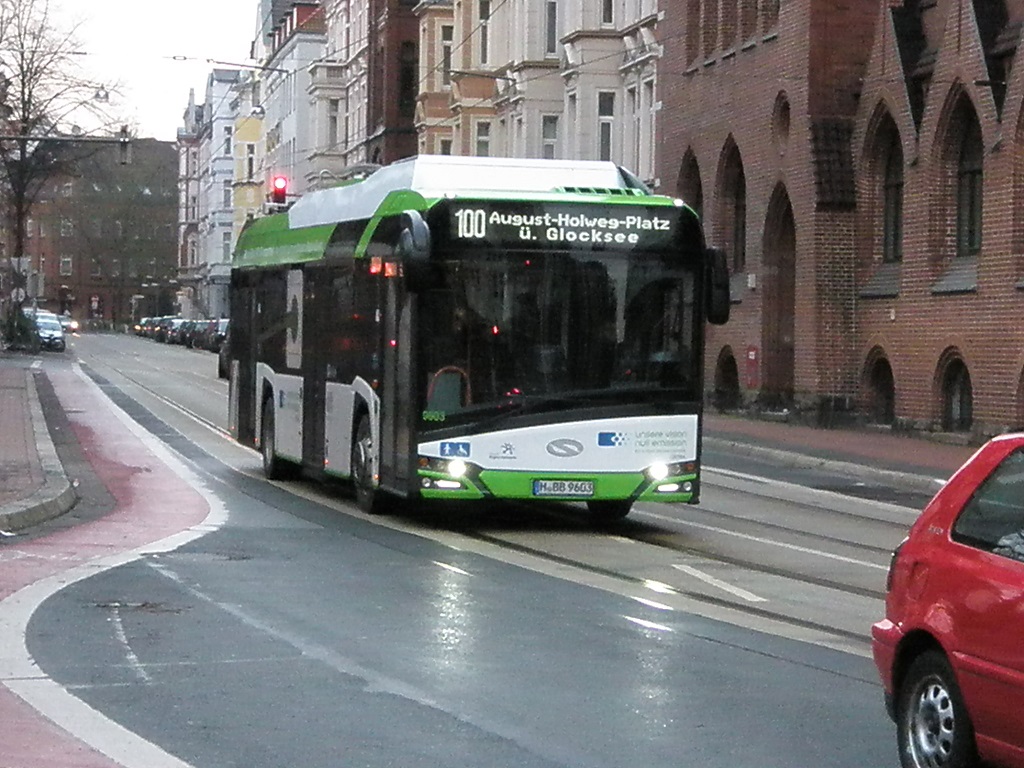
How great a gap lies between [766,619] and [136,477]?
41.0 ft

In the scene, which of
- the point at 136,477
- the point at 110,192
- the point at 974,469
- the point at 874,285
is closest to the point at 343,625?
the point at 974,469

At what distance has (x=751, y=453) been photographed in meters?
30.7

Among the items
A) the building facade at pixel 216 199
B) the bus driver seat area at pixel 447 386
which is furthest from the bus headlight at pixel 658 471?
the building facade at pixel 216 199

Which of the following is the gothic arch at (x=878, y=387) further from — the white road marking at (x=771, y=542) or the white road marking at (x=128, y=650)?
the white road marking at (x=128, y=650)

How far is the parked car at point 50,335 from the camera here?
83.9m

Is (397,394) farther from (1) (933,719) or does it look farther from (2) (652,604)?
(1) (933,719)

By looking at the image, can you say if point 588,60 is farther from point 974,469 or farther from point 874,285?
point 974,469

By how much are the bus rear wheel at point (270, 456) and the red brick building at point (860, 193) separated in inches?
449

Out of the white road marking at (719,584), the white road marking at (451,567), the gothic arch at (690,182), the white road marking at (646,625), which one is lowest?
the white road marking at (719,584)

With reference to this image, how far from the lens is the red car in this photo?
271 inches

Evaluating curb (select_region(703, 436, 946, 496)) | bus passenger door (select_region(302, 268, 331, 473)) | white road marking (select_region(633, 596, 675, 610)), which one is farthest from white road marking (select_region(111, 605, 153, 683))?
curb (select_region(703, 436, 946, 496))

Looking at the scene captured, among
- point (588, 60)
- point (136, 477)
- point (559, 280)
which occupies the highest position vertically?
point (588, 60)

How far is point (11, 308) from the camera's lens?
80.1 m

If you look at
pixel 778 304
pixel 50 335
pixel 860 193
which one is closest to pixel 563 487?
pixel 860 193
